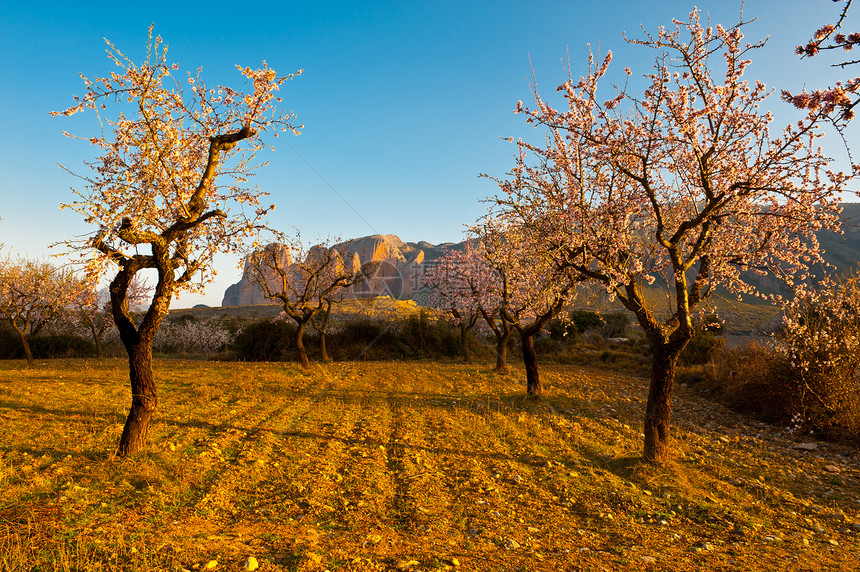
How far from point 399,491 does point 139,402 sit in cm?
584

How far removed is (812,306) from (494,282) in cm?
1384

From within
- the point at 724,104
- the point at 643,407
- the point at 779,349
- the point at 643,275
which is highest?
the point at 724,104

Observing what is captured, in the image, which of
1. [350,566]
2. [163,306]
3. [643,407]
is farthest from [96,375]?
[643,407]

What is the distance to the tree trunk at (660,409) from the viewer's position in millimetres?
10031

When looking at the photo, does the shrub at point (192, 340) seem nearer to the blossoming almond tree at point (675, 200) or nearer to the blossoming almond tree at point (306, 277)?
the blossoming almond tree at point (306, 277)

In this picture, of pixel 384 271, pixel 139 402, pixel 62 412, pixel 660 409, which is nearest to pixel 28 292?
pixel 62 412

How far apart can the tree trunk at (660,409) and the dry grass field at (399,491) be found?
425 mm

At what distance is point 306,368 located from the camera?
2334 cm

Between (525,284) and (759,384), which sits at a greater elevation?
(525,284)

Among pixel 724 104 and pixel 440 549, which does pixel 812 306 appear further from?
pixel 440 549

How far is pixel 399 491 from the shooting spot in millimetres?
7785

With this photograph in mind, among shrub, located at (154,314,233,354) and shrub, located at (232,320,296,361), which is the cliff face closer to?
shrub, located at (232,320,296,361)

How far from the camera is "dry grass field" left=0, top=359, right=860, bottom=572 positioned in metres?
5.60

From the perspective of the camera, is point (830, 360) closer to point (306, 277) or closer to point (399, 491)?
point (399, 491)
